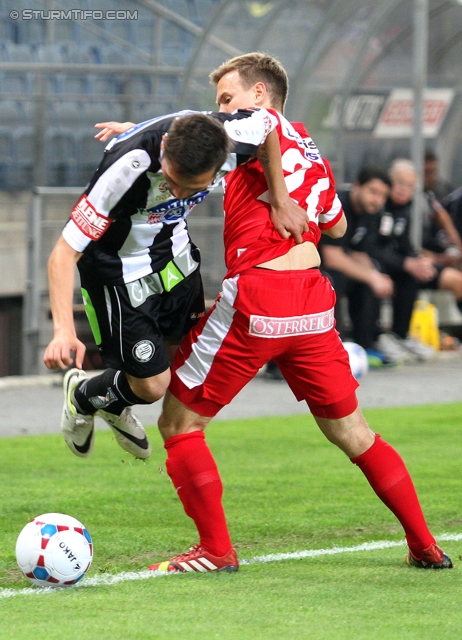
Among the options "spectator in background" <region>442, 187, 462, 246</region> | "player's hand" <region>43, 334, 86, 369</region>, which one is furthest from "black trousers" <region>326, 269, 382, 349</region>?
"player's hand" <region>43, 334, 86, 369</region>

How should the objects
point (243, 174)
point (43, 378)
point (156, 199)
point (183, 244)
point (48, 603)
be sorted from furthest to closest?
point (43, 378) < point (183, 244) < point (243, 174) < point (156, 199) < point (48, 603)

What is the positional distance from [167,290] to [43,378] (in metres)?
6.82

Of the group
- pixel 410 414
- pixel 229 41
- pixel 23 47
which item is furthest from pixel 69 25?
pixel 410 414

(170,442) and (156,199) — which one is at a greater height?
(156,199)

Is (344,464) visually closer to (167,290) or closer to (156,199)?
(167,290)

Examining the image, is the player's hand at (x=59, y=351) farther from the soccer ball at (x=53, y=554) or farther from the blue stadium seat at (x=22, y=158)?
the blue stadium seat at (x=22, y=158)

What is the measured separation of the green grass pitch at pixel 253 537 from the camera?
359 centimetres

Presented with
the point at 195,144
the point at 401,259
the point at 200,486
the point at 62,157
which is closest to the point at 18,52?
the point at 62,157

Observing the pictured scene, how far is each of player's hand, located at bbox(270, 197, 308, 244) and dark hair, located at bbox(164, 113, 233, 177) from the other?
19.9 inches

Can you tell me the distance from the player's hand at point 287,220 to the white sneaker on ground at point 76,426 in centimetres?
131

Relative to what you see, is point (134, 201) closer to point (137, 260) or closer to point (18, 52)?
point (137, 260)

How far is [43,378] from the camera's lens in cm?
1128

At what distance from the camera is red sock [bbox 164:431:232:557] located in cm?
429

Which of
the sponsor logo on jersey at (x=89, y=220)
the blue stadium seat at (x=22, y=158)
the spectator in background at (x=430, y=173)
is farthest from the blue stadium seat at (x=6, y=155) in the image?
the sponsor logo on jersey at (x=89, y=220)
